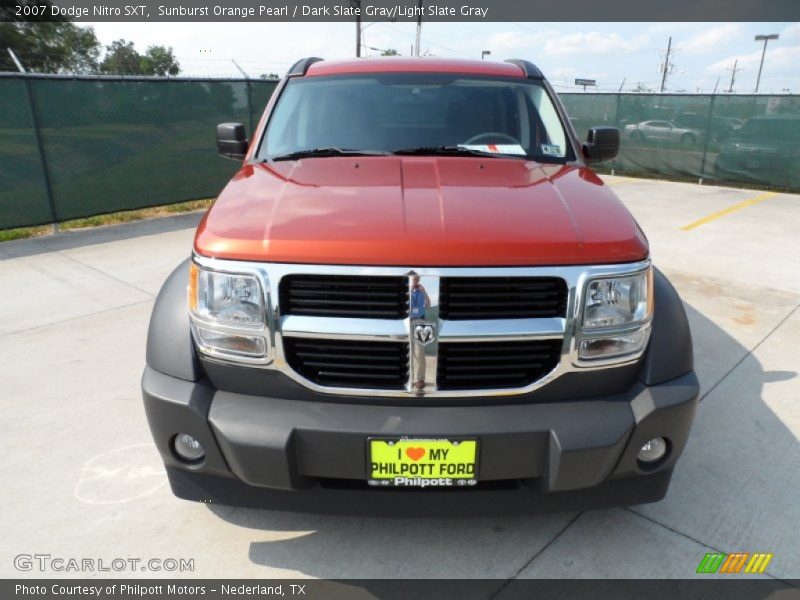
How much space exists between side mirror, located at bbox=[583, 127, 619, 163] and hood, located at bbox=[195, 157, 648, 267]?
107 centimetres

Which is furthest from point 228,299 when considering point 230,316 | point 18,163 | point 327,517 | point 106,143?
point 106,143

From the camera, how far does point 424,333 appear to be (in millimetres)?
1958

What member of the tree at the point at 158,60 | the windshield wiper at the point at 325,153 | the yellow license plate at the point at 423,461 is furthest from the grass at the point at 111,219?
the tree at the point at 158,60

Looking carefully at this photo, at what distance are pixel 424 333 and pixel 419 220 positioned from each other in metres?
0.40

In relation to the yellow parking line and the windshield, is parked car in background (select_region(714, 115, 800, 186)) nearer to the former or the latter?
the yellow parking line

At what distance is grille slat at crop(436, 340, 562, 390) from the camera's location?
2.03 meters

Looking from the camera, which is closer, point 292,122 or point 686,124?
point 292,122

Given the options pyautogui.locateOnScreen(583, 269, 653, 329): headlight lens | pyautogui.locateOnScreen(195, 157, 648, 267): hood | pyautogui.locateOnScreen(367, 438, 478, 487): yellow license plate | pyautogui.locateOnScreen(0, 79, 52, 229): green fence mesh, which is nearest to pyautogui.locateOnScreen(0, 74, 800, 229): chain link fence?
pyautogui.locateOnScreen(0, 79, 52, 229): green fence mesh

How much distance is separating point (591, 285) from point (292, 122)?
204cm

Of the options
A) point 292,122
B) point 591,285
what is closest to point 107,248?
point 292,122

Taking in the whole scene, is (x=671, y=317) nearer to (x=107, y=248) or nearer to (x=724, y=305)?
(x=724, y=305)

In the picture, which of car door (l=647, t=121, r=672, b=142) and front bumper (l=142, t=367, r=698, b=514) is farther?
car door (l=647, t=121, r=672, b=142)

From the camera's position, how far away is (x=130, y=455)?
9.67ft

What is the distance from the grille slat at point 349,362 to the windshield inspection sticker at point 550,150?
1.65m
